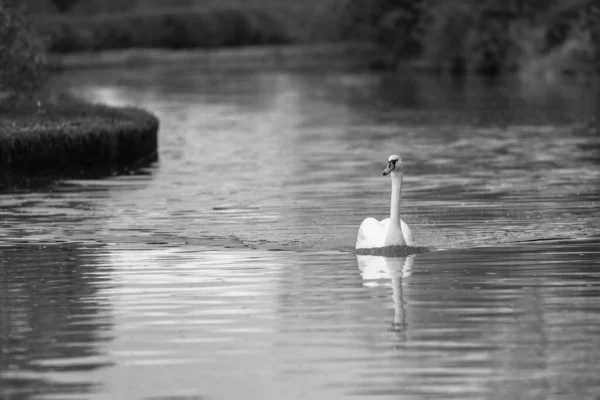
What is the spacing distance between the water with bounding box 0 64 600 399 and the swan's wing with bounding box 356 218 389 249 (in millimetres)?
191

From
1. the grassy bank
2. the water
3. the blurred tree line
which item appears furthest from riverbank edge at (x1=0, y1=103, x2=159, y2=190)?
the grassy bank

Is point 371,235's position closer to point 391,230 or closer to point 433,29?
point 391,230

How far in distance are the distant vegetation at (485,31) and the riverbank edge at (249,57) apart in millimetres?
2533

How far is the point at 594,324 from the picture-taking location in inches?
427

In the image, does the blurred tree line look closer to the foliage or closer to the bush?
the foliage

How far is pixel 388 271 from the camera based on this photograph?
14.0 metres

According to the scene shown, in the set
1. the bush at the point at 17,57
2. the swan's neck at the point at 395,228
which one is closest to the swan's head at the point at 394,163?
the swan's neck at the point at 395,228

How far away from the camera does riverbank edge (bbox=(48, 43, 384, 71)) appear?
103 meters

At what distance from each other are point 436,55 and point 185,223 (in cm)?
7467

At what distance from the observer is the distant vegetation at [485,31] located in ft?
243

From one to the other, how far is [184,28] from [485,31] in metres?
45.0

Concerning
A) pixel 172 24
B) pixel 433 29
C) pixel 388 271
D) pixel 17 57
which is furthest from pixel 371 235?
pixel 172 24

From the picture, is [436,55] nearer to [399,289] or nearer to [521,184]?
[521,184]

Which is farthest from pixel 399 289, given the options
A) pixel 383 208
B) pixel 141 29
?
pixel 141 29
